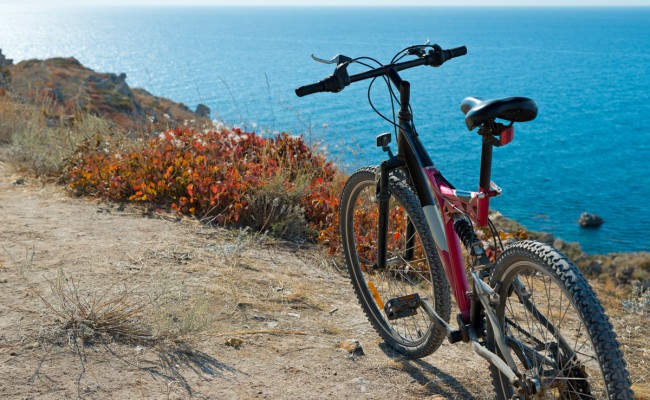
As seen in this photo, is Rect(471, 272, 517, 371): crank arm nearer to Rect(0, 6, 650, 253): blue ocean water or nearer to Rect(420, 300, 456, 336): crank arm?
Rect(420, 300, 456, 336): crank arm

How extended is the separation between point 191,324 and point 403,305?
126 cm

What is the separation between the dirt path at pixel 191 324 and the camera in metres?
3.46

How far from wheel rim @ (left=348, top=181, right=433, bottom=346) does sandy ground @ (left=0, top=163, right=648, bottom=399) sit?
192 millimetres

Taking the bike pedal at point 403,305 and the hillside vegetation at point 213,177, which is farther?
the hillside vegetation at point 213,177

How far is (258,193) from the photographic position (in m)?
6.50

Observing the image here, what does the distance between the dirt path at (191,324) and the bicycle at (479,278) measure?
0.33 m

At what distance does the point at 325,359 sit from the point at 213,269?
155cm

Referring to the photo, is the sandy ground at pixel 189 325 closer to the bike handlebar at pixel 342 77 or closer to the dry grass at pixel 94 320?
the dry grass at pixel 94 320

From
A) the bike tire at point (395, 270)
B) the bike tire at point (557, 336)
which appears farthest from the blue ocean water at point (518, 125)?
the bike tire at point (557, 336)

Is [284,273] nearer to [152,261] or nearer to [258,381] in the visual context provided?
[152,261]

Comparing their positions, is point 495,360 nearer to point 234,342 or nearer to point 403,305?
point 403,305

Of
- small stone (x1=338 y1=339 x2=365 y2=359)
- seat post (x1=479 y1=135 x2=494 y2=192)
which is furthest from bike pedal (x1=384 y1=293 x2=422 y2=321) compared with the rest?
seat post (x1=479 y1=135 x2=494 y2=192)

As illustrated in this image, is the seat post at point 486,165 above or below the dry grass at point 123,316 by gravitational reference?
above

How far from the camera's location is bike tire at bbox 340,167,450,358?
143 inches
